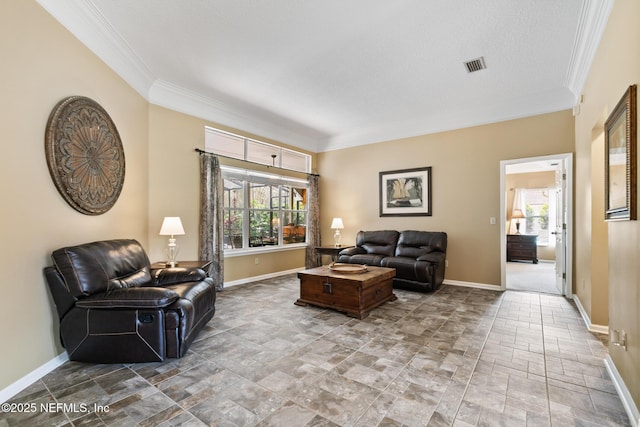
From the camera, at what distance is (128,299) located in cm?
230

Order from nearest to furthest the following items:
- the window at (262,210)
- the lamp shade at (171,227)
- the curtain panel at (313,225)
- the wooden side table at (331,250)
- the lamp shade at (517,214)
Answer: the lamp shade at (171,227) < the window at (262,210) < the wooden side table at (331,250) < the curtain panel at (313,225) < the lamp shade at (517,214)

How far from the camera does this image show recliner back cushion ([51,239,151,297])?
229 centimetres

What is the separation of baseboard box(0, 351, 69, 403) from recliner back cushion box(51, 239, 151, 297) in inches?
22.7

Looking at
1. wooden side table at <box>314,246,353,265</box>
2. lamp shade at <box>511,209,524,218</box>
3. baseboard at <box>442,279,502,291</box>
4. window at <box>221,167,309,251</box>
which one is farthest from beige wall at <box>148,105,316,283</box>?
lamp shade at <box>511,209,524,218</box>

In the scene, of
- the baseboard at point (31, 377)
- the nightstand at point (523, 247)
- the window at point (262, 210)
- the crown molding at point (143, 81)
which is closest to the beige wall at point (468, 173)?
the window at point (262, 210)

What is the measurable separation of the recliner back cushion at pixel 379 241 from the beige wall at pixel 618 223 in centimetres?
277

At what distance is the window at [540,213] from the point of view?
8.35 m

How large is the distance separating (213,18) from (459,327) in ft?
13.3

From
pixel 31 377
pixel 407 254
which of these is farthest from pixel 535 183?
pixel 31 377

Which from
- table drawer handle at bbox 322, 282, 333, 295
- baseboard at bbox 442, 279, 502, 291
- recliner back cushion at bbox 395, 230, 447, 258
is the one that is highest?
recliner back cushion at bbox 395, 230, 447, 258

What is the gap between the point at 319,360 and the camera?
244 cm

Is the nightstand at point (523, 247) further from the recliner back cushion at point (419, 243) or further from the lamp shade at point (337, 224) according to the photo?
the lamp shade at point (337, 224)

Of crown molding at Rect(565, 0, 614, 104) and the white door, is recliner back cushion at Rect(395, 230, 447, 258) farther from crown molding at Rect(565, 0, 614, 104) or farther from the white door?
crown molding at Rect(565, 0, 614, 104)

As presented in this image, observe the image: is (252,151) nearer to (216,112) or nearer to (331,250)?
(216,112)
